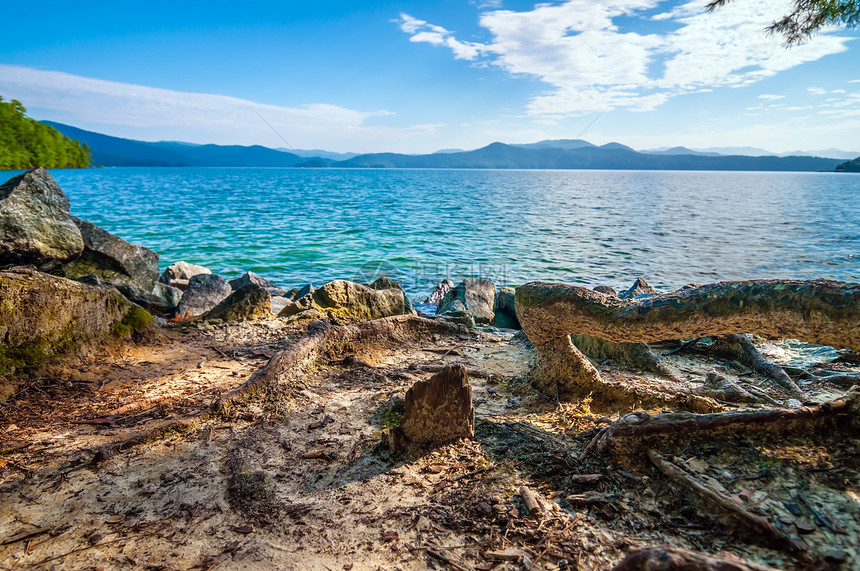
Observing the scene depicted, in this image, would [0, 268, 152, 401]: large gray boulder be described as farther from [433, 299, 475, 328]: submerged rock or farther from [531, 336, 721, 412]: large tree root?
[433, 299, 475, 328]: submerged rock

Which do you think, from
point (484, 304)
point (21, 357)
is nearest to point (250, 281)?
point (484, 304)

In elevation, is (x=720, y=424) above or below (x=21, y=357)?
above

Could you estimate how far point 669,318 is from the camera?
13.6ft

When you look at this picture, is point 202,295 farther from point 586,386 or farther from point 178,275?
point 586,386

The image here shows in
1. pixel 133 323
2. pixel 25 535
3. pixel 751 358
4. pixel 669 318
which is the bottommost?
pixel 751 358

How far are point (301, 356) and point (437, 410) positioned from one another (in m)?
2.58

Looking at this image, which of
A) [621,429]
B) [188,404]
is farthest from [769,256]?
[188,404]

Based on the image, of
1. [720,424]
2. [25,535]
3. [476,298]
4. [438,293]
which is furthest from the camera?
[438,293]

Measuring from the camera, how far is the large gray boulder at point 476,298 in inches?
493

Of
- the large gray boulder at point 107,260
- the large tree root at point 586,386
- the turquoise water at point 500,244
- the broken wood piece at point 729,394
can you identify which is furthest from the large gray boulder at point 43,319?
the turquoise water at point 500,244

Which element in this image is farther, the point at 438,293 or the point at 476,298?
the point at 438,293

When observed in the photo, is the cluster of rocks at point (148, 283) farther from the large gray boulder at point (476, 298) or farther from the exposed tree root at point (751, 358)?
the exposed tree root at point (751, 358)

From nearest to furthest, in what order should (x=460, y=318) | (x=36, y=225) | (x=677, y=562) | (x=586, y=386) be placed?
(x=677, y=562)
(x=586, y=386)
(x=36, y=225)
(x=460, y=318)

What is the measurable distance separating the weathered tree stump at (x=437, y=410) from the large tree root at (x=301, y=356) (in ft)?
6.51
